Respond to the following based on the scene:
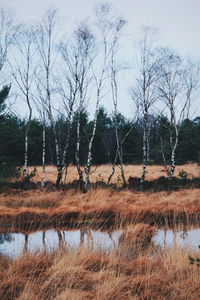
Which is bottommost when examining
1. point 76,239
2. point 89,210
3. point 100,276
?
point 76,239

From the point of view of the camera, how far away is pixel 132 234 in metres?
5.45

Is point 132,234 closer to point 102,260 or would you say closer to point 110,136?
point 102,260

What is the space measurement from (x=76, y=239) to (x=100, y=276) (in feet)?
7.02

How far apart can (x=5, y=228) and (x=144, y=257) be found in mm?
3701

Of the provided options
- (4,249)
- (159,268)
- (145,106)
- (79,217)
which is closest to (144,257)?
(159,268)

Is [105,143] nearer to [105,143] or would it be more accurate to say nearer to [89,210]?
[105,143]

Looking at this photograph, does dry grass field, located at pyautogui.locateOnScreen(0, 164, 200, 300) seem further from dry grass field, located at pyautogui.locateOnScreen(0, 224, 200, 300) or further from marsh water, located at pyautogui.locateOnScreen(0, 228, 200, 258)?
marsh water, located at pyautogui.locateOnScreen(0, 228, 200, 258)

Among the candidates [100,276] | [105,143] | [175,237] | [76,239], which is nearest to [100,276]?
[100,276]

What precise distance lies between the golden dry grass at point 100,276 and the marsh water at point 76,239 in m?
0.47

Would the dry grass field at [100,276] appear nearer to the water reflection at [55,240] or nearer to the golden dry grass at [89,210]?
the water reflection at [55,240]

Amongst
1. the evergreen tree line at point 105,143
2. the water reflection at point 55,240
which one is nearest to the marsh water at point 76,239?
the water reflection at point 55,240

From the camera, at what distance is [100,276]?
11.2 ft

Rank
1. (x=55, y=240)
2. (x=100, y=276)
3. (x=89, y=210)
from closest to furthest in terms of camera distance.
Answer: (x=100, y=276), (x=55, y=240), (x=89, y=210)

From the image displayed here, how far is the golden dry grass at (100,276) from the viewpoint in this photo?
10.0 ft
